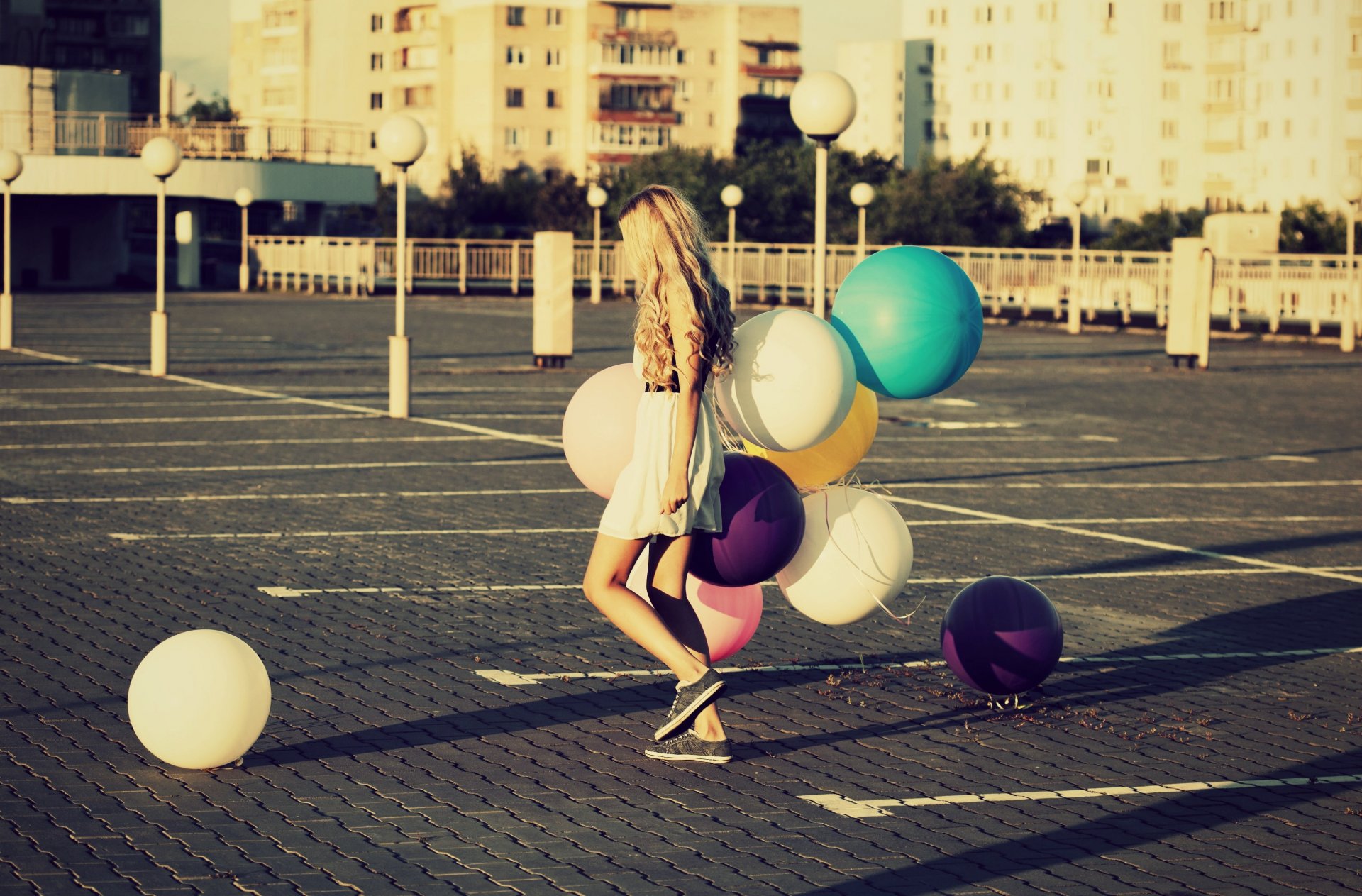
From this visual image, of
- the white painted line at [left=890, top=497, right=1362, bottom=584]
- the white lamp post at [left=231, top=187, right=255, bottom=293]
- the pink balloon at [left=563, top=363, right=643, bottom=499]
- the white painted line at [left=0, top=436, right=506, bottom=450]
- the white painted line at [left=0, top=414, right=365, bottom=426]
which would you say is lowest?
the white painted line at [left=890, top=497, right=1362, bottom=584]

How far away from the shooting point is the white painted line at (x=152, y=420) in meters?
20.0

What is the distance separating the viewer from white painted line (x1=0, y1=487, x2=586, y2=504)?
14062 millimetres

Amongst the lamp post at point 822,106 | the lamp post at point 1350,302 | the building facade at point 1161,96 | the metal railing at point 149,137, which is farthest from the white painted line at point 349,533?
the building facade at point 1161,96

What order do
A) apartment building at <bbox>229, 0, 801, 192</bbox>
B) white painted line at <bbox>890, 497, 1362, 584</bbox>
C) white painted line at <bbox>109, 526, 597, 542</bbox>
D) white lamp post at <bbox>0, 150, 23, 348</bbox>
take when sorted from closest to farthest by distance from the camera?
white painted line at <bbox>890, 497, 1362, 584</bbox> → white painted line at <bbox>109, 526, 597, 542</bbox> → white lamp post at <bbox>0, 150, 23, 348</bbox> → apartment building at <bbox>229, 0, 801, 192</bbox>

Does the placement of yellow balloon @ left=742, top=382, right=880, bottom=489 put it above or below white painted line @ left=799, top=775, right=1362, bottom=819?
above

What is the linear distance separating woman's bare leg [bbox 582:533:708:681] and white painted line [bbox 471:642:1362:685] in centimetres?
144

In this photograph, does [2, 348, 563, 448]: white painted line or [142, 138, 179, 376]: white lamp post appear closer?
[2, 348, 563, 448]: white painted line

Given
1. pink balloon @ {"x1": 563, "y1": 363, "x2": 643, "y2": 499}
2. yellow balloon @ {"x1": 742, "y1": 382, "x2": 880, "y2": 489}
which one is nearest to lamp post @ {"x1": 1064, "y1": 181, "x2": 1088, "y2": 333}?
yellow balloon @ {"x1": 742, "y1": 382, "x2": 880, "y2": 489}

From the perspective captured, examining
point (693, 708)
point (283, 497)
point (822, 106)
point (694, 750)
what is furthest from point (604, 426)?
point (283, 497)

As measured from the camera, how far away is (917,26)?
152500mm

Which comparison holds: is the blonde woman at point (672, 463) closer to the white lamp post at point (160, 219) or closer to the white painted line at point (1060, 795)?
the white painted line at point (1060, 795)

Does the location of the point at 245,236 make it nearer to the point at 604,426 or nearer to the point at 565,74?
the point at 604,426

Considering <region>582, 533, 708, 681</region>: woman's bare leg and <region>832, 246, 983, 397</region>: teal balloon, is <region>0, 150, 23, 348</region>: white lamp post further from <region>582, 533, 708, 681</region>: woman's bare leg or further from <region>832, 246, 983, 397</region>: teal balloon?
<region>582, 533, 708, 681</region>: woman's bare leg

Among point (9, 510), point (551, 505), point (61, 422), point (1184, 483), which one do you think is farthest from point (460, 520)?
point (61, 422)
